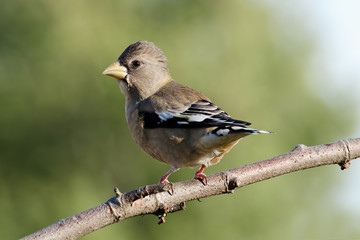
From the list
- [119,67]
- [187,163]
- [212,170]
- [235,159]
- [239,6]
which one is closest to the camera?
[187,163]

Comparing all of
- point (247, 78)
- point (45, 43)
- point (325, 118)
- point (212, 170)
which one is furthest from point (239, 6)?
point (212, 170)

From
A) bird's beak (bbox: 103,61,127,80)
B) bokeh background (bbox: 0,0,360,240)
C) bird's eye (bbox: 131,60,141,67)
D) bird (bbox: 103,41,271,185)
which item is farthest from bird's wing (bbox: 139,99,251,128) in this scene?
bokeh background (bbox: 0,0,360,240)

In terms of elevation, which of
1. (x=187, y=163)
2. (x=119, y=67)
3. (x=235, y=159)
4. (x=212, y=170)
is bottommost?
(x=187, y=163)

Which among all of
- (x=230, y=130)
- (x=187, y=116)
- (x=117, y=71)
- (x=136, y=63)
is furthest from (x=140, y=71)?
(x=230, y=130)

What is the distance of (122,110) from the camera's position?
33.4 meters

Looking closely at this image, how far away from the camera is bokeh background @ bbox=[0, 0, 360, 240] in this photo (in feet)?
107

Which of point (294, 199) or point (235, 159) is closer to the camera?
point (235, 159)

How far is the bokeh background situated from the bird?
22.2 meters

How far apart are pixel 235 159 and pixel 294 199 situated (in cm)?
1168

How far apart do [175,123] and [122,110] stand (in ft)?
88.2

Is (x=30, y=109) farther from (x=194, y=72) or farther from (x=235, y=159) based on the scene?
(x=235, y=159)

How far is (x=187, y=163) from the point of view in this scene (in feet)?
22.2

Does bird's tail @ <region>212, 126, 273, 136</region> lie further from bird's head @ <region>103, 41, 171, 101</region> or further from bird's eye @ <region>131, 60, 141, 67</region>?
bird's eye @ <region>131, 60, 141, 67</region>

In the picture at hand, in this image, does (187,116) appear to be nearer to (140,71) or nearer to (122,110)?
(140,71)
